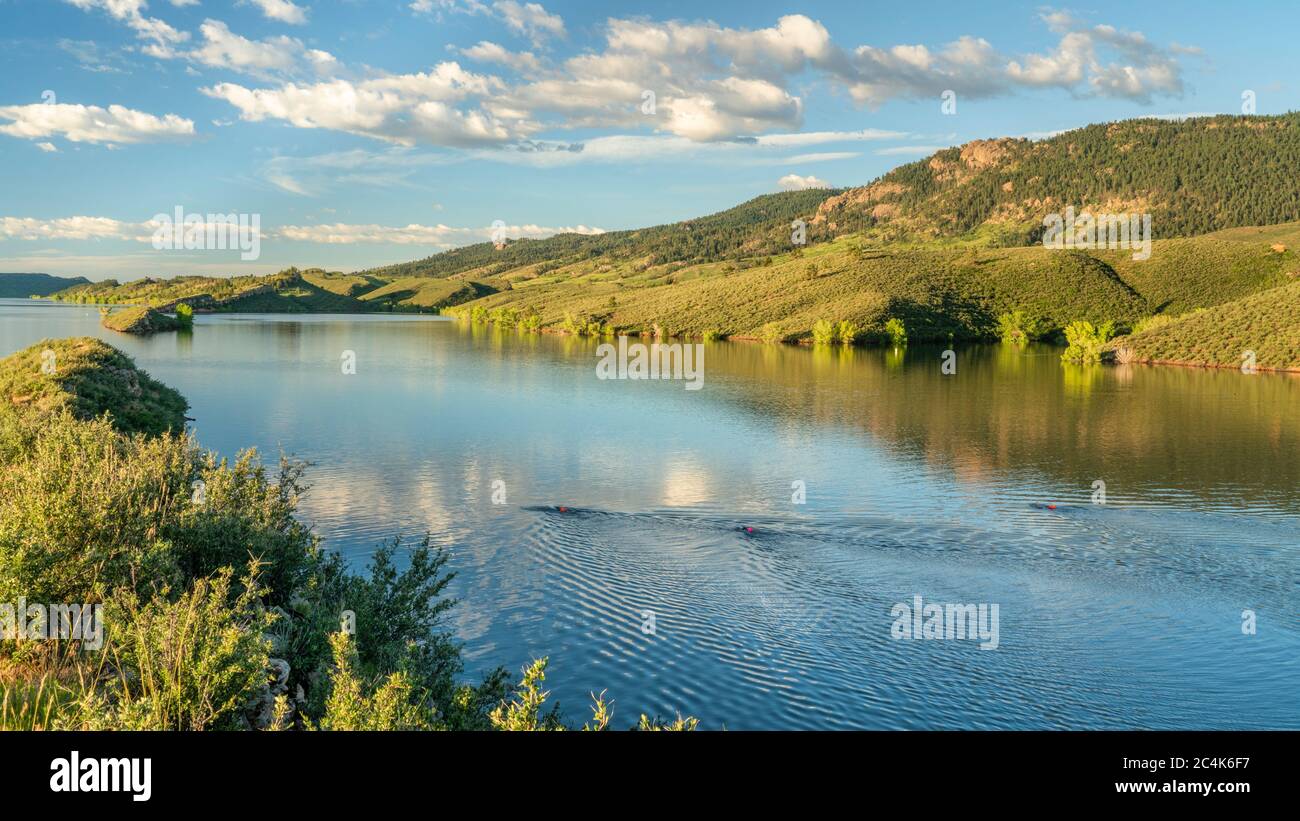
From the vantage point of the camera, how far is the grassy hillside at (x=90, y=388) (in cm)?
4516

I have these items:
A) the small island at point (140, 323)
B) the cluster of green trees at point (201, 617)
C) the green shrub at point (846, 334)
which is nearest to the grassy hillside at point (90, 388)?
the cluster of green trees at point (201, 617)

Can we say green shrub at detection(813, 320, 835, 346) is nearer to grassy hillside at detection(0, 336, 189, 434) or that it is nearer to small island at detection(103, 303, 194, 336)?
grassy hillside at detection(0, 336, 189, 434)

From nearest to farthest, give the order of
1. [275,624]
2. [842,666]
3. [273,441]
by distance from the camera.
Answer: [275,624] < [842,666] < [273,441]

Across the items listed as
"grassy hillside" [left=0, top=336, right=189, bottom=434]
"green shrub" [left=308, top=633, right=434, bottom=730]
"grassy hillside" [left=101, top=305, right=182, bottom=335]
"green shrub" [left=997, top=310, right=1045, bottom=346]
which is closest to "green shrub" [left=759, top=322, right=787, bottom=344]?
"green shrub" [left=997, top=310, right=1045, bottom=346]

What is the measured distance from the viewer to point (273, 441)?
53062mm

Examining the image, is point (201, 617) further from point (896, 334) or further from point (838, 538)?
point (896, 334)

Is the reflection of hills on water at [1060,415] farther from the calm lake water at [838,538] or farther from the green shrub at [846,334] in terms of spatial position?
the green shrub at [846,334]

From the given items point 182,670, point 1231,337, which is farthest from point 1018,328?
point 182,670

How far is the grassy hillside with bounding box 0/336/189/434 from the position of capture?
1778 inches

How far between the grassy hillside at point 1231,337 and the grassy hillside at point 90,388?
121 m

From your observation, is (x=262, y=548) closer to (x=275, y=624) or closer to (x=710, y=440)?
(x=275, y=624)

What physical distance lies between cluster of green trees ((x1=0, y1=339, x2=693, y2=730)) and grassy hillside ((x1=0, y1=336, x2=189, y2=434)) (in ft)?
71.1
